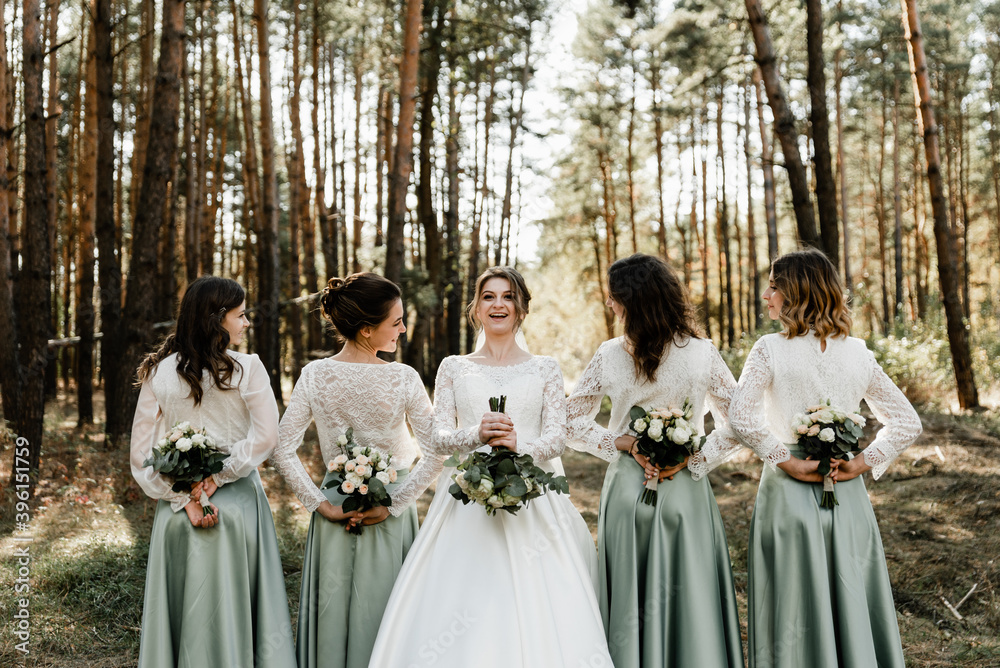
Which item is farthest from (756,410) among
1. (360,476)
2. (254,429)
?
(254,429)

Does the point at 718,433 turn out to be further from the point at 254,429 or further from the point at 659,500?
the point at 254,429

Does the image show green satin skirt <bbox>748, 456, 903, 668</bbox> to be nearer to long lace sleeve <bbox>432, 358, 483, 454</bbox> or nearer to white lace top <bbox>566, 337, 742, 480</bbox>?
white lace top <bbox>566, 337, 742, 480</bbox>

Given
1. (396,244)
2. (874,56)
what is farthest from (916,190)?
(396,244)

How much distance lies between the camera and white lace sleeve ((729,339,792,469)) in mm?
3584

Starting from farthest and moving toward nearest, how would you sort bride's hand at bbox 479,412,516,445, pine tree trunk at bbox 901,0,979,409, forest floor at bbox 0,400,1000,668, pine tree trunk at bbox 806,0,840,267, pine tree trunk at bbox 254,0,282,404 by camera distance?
pine tree trunk at bbox 254,0,282,404 → pine tree trunk at bbox 901,0,979,409 → pine tree trunk at bbox 806,0,840,267 → forest floor at bbox 0,400,1000,668 → bride's hand at bbox 479,412,516,445

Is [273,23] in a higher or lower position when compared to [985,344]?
higher

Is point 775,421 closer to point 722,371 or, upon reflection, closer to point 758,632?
point 722,371

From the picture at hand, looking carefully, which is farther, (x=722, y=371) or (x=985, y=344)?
(x=985, y=344)

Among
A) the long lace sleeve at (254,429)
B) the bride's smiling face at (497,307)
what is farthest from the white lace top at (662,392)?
the long lace sleeve at (254,429)

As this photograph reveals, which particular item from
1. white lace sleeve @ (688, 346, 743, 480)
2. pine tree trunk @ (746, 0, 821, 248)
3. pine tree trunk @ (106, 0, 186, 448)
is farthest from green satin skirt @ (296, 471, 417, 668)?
pine tree trunk @ (746, 0, 821, 248)

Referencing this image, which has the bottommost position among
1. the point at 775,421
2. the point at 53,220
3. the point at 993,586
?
the point at 993,586

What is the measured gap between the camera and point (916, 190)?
28297 mm

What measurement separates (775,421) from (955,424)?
7.45m

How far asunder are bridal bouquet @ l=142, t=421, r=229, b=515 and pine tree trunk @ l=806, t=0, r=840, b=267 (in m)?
6.64
